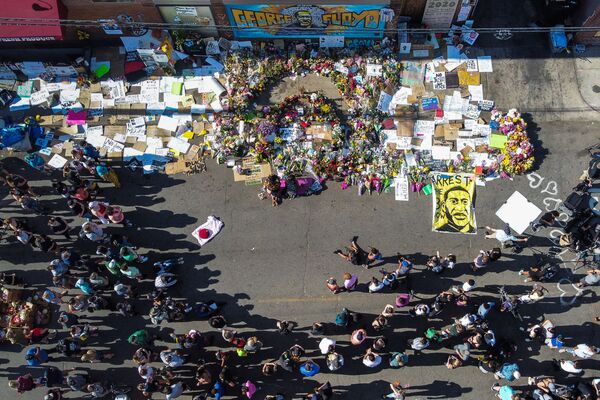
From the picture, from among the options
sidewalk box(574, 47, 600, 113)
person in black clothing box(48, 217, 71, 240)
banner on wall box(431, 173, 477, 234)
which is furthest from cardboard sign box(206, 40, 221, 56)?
sidewalk box(574, 47, 600, 113)

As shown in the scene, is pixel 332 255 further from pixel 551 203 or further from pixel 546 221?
pixel 551 203

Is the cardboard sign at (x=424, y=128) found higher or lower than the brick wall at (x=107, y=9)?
lower

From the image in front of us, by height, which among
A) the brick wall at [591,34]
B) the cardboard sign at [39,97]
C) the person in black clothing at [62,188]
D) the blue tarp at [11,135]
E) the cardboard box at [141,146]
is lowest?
the person in black clothing at [62,188]

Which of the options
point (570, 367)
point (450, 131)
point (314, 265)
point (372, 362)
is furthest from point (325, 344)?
point (450, 131)

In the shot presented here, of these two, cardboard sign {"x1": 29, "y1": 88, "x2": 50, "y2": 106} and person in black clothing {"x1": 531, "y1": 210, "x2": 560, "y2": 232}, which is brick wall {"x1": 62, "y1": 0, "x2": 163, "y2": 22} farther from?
person in black clothing {"x1": 531, "y1": 210, "x2": 560, "y2": 232}

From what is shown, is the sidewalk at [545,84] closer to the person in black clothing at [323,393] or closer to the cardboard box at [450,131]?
the cardboard box at [450,131]

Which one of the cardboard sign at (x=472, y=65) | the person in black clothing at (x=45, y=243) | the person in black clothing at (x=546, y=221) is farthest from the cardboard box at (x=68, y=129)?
the person in black clothing at (x=546, y=221)
